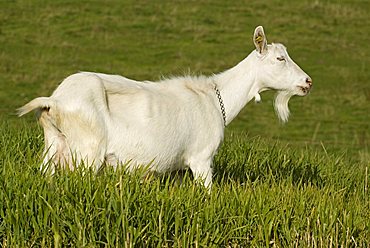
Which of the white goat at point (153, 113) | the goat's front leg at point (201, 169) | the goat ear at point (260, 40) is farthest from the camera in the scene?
the goat ear at point (260, 40)

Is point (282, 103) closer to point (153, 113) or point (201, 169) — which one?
point (201, 169)

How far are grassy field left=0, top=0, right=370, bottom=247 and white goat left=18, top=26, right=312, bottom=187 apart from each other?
0.26m

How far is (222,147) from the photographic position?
11242 millimetres

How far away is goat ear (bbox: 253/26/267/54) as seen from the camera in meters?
9.59

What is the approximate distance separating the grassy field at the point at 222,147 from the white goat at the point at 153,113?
0.84 ft

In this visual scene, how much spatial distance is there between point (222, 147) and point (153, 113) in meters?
2.65

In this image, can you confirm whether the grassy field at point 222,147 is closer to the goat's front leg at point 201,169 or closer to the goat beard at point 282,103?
the goat's front leg at point 201,169

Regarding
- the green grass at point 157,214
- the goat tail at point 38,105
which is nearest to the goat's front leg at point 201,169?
the green grass at point 157,214

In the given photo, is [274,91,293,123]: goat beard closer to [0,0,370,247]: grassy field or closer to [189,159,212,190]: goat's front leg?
[0,0,370,247]: grassy field

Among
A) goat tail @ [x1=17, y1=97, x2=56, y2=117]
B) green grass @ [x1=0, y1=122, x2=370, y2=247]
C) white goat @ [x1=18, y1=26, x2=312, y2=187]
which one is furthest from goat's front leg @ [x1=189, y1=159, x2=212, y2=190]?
goat tail @ [x1=17, y1=97, x2=56, y2=117]

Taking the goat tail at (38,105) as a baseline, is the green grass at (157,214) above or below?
below

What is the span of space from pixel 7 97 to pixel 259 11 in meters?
11.3

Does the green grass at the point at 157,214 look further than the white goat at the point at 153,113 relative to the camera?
No

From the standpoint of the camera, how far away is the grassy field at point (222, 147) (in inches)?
295
